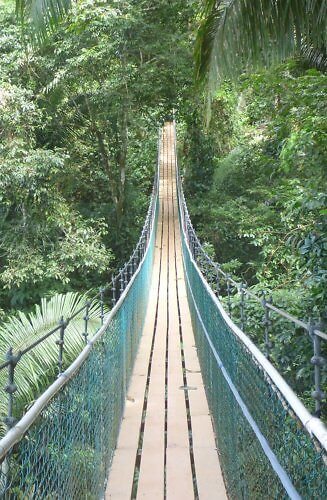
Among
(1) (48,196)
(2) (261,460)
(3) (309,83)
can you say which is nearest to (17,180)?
(1) (48,196)

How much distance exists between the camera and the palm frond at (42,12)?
7.88ft

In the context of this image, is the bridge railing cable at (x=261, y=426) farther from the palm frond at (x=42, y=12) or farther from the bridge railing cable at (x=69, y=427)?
the palm frond at (x=42, y=12)

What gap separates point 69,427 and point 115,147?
10.5 meters

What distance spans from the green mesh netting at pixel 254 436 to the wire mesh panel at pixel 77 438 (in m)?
0.53

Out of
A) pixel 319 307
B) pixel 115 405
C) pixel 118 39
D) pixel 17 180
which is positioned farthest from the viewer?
pixel 118 39

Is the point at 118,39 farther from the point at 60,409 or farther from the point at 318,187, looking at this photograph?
the point at 60,409

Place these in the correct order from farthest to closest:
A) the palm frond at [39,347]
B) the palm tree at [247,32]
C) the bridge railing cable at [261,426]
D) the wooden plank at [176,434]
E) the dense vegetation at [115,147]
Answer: the dense vegetation at [115,147], the palm frond at [39,347], the palm tree at [247,32], the wooden plank at [176,434], the bridge railing cable at [261,426]

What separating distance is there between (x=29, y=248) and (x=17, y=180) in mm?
1115

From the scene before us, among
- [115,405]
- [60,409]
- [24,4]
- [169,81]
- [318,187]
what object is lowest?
[115,405]

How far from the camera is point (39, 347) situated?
372 cm

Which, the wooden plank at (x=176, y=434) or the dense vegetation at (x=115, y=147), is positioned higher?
the dense vegetation at (x=115, y=147)

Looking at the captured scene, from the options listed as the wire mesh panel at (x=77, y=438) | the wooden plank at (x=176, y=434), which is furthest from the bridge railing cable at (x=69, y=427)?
the wooden plank at (x=176, y=434)

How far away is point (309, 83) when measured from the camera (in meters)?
4.49

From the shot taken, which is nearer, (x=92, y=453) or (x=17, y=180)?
(x=92, y=453)
